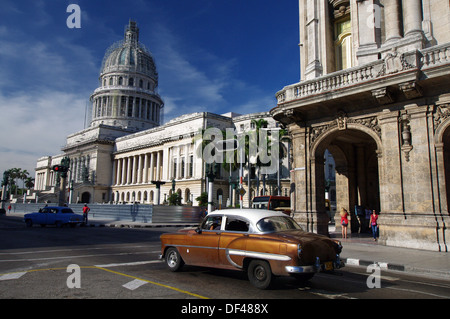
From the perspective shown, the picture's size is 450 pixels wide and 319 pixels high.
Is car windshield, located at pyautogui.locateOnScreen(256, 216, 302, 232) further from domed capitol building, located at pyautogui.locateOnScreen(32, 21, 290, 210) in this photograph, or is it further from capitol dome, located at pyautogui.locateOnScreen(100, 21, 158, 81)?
capitol dome, located at pyautogui.locateOnScreen(100, 21, 158, 81)

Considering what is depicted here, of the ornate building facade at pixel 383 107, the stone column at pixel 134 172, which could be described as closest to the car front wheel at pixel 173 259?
the ornate building facade at pixel 383 107

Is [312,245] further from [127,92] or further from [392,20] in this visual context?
[127,92]

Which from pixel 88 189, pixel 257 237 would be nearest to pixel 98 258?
pixel 257 237

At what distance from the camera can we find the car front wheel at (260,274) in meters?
6.76

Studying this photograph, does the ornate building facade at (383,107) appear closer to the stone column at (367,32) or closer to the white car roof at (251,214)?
the stone column at (367,32)

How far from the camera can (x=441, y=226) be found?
1293 centimetres

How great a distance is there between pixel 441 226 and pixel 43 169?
436 feet

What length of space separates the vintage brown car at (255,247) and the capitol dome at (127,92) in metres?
96.7

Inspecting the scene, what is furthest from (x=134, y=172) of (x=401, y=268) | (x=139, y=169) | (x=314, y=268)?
(x=314, y=268)

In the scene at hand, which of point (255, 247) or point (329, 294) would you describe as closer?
point (329, 294)

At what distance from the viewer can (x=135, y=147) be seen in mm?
86000

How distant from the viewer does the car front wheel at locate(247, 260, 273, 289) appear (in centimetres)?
676

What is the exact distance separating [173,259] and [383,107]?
1152 centimetres

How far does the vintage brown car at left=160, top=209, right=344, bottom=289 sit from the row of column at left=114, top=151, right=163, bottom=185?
73.4m
